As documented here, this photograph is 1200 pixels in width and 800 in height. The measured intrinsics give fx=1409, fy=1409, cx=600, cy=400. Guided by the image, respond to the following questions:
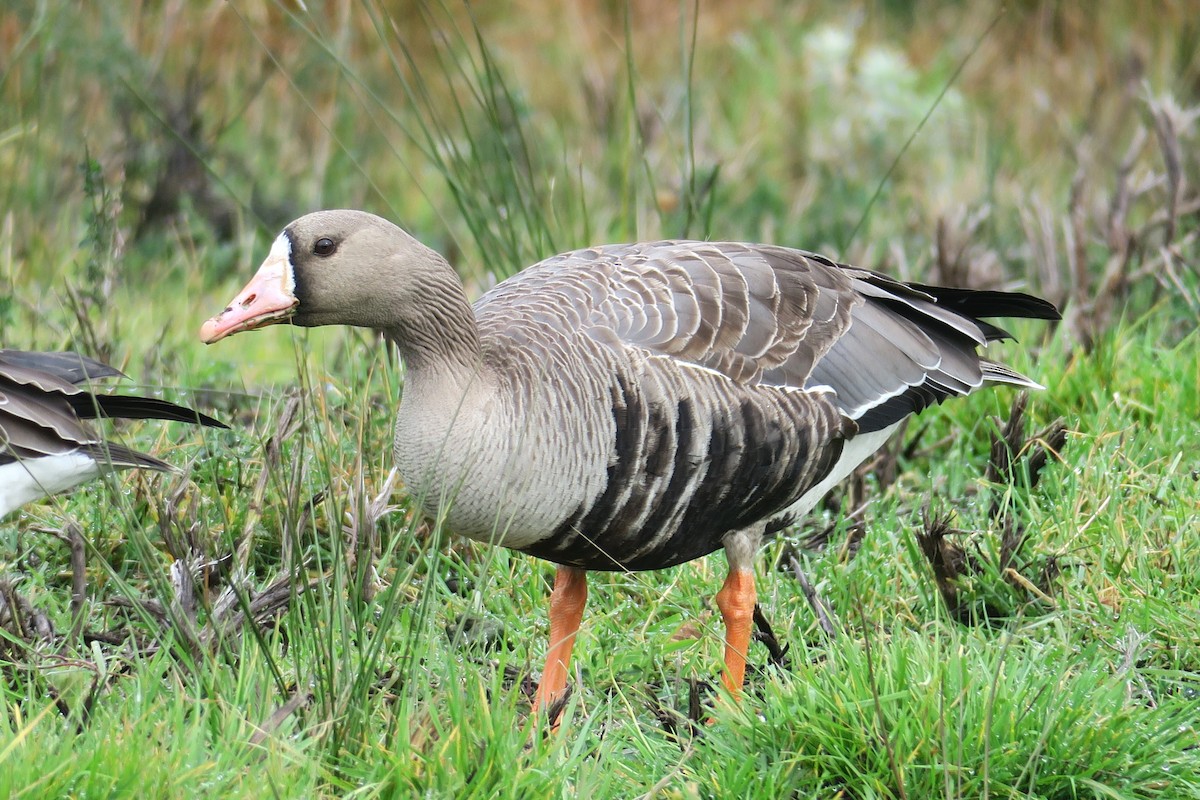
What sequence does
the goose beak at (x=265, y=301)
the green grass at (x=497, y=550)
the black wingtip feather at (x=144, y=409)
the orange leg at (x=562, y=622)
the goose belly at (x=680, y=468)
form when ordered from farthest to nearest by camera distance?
the black wingtip feather at (x=144, y=409)
the orange leg at (x=562, y=622)
the goose belly at (x=680, y=468)
the goose beak at (x=265, y=301)
the green grass at (x=497, y=550)

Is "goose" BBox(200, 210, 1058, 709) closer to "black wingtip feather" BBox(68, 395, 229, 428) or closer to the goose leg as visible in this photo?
the goose leg

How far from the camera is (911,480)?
5.09 m

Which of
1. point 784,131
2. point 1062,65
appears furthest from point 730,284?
point 1062,65

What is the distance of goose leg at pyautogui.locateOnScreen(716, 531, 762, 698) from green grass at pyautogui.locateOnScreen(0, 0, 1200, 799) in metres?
0.12

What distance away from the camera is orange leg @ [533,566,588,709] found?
3791mm

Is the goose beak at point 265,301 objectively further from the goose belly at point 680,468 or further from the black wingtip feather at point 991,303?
the black wingtip feather at point 991,303

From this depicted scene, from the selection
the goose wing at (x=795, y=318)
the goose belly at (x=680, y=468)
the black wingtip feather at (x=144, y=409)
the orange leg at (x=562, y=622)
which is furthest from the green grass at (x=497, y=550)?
the goose wing at (x=795, y=318)

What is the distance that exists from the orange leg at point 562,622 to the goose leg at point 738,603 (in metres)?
0.40

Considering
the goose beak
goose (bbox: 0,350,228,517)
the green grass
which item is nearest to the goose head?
the goose beak

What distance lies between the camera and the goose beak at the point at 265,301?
3285mm

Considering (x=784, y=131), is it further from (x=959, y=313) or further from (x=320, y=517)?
(x=320, y=517)

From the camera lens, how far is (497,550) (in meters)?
4.45

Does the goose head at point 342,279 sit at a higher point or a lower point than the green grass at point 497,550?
higher

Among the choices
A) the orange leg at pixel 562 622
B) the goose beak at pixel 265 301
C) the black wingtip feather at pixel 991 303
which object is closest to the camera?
the goose beak at pixel 265 301
